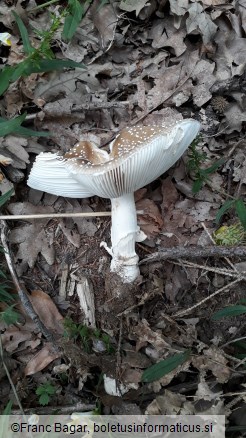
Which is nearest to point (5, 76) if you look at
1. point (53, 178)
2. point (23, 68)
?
point (23, 68)

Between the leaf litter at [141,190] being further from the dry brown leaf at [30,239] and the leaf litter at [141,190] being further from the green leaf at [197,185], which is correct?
the green leaf at [197,185]

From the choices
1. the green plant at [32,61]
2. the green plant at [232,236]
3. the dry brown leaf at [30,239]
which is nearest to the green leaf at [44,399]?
the dry brown leaf at [30,239]

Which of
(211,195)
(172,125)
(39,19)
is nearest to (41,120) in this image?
(39,19)

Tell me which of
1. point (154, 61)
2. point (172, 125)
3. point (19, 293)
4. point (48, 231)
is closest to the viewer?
point (172, 125)

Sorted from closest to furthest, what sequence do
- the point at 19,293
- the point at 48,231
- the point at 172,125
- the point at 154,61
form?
the point at 172,125 < the point at 19,293 < the point at 48,231 < the point at 154,61

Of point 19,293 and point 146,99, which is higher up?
point 146,99

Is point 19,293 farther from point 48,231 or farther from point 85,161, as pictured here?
point 85,161

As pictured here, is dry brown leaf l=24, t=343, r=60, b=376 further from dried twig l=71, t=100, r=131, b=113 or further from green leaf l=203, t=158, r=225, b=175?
dried twig l=71, t=100, r=131, b=113

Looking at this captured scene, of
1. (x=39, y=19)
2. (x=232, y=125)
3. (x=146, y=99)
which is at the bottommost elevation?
(x=232, y=125)

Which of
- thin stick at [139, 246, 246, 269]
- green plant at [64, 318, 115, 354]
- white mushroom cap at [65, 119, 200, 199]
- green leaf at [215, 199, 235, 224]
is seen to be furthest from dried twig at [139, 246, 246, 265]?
green plant at [64, 318, 115, 354]
